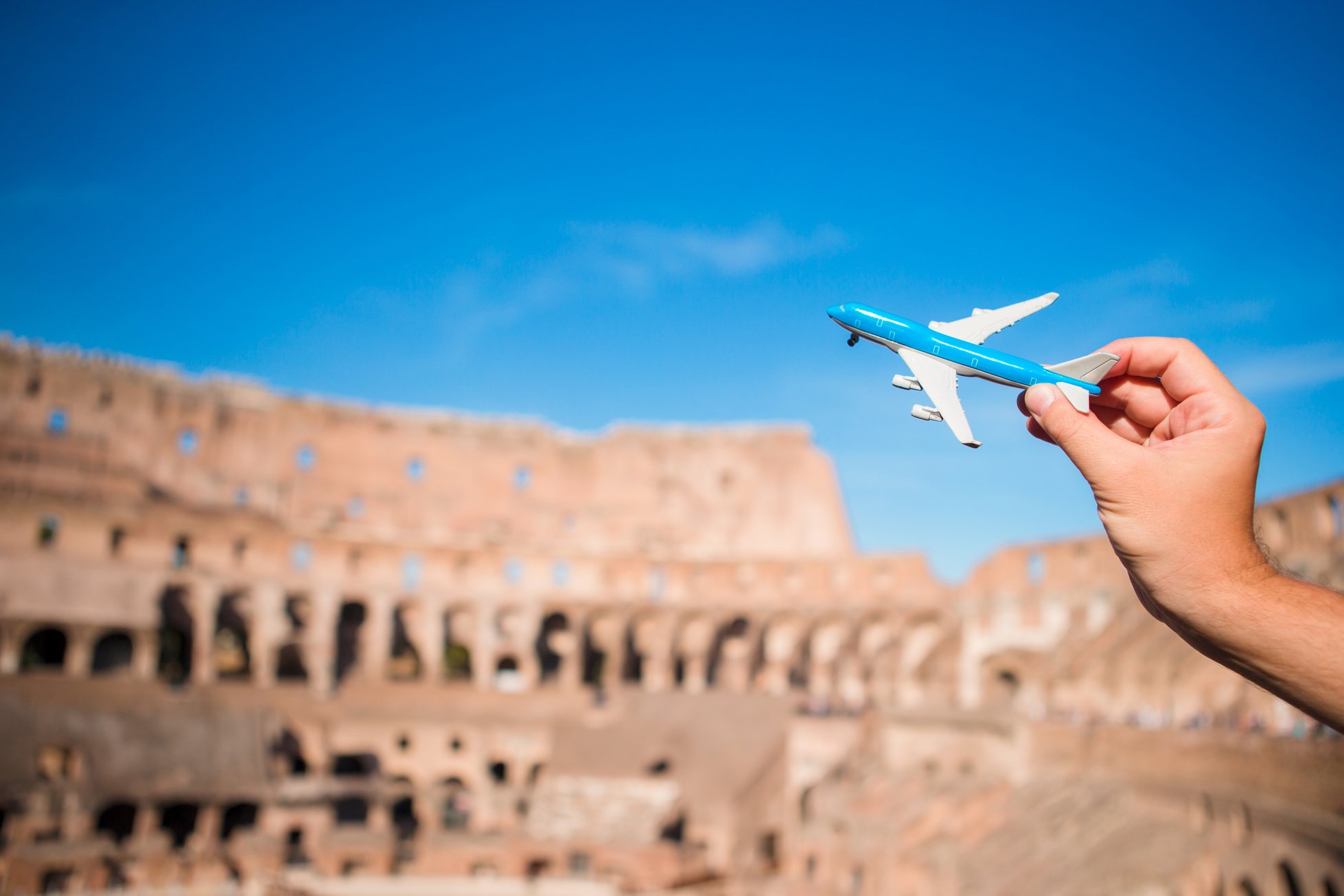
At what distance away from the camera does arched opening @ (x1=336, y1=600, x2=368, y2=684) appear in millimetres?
44750

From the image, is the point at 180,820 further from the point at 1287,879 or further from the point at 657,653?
the point at 1287,879

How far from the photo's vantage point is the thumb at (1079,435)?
2795mm

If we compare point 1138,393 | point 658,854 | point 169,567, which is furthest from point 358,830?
point 1138,393

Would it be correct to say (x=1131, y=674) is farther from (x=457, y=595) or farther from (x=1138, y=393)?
(x=1138, y=393)

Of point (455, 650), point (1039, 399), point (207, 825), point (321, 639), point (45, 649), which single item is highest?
point (1039, 399)

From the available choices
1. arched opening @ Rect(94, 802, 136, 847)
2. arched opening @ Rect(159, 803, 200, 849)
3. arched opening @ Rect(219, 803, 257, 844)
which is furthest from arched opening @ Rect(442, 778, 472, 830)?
arched opening @ Rect(94, 802, 136, 847)

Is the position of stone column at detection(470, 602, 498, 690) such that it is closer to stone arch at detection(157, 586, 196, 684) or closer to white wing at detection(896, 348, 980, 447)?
stone arch at detection(157, 586, 196, 684)

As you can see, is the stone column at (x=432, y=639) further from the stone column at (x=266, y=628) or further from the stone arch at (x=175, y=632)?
the stone arch at (x=175, y=632)

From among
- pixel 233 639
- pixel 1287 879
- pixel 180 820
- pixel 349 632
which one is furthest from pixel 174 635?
pixel 1287 879

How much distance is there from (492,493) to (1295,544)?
114 ft

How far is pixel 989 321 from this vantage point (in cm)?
478

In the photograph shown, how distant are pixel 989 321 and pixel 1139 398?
4.79 feet

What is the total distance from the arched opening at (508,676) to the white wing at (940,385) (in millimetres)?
38766

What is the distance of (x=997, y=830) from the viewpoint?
996 inches
